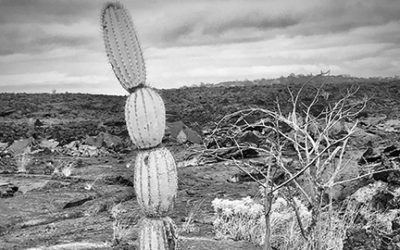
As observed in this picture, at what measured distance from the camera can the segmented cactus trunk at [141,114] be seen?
19.1ft

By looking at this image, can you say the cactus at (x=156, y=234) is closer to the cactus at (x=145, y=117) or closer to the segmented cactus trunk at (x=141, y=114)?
the segmented cactus trunk at (x=141, y=114)

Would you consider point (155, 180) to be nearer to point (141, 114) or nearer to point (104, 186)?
point (141, 114)

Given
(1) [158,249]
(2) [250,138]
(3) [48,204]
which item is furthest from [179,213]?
(2) [250,138]

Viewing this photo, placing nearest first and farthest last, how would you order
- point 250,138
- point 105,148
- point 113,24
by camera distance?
point 113,24 → point 250,138 → point 105,148

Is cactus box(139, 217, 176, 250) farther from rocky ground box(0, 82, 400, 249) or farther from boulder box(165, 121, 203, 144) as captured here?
boulder box(165, 121, 203, 144)

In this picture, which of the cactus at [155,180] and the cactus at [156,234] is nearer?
the cactus at [155,180]

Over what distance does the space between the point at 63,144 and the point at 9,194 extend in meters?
8.90

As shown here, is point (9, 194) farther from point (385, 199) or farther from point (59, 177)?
point (385, 199)

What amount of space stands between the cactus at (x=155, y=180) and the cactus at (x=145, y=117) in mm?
121

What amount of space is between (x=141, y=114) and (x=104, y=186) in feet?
23.4

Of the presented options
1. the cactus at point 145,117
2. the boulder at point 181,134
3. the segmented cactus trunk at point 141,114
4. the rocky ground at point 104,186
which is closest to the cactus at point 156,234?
the segmented cactus trunk at point 141,114

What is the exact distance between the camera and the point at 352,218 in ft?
26.8

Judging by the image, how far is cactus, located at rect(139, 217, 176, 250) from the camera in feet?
19.9

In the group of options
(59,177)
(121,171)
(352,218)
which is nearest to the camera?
(352,218)
